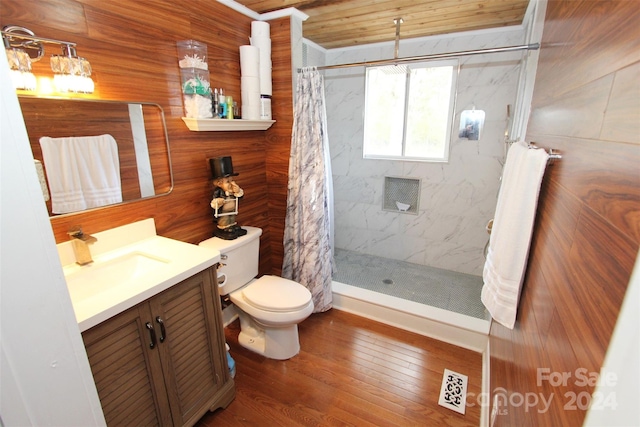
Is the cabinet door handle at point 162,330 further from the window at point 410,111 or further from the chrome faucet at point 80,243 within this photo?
the window at point 410,111

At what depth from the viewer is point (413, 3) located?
202 centimetres

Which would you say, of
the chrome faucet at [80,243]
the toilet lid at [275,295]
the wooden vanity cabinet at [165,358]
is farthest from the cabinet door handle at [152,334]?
the toilet lid at [275,295]

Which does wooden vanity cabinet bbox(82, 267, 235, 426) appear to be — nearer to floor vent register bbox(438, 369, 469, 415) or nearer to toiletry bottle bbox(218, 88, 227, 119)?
toiletry bottle bbox(218, 88, 227, 119)

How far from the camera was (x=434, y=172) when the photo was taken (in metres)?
3.00

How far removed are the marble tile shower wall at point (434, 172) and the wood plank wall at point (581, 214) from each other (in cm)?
157

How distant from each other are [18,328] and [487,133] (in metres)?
3.11

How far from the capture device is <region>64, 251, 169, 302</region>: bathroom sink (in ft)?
4.29

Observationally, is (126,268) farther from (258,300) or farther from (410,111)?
(410,111)

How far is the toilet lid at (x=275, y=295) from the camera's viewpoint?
188 cm

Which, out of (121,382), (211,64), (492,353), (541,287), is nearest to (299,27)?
(211,64)

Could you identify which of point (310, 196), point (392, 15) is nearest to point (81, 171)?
point (310, 196)

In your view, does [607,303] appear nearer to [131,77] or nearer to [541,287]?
[541,287]

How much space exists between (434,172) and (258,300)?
2.09 meters

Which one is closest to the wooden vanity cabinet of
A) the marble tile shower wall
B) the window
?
the marble tile shower wall
